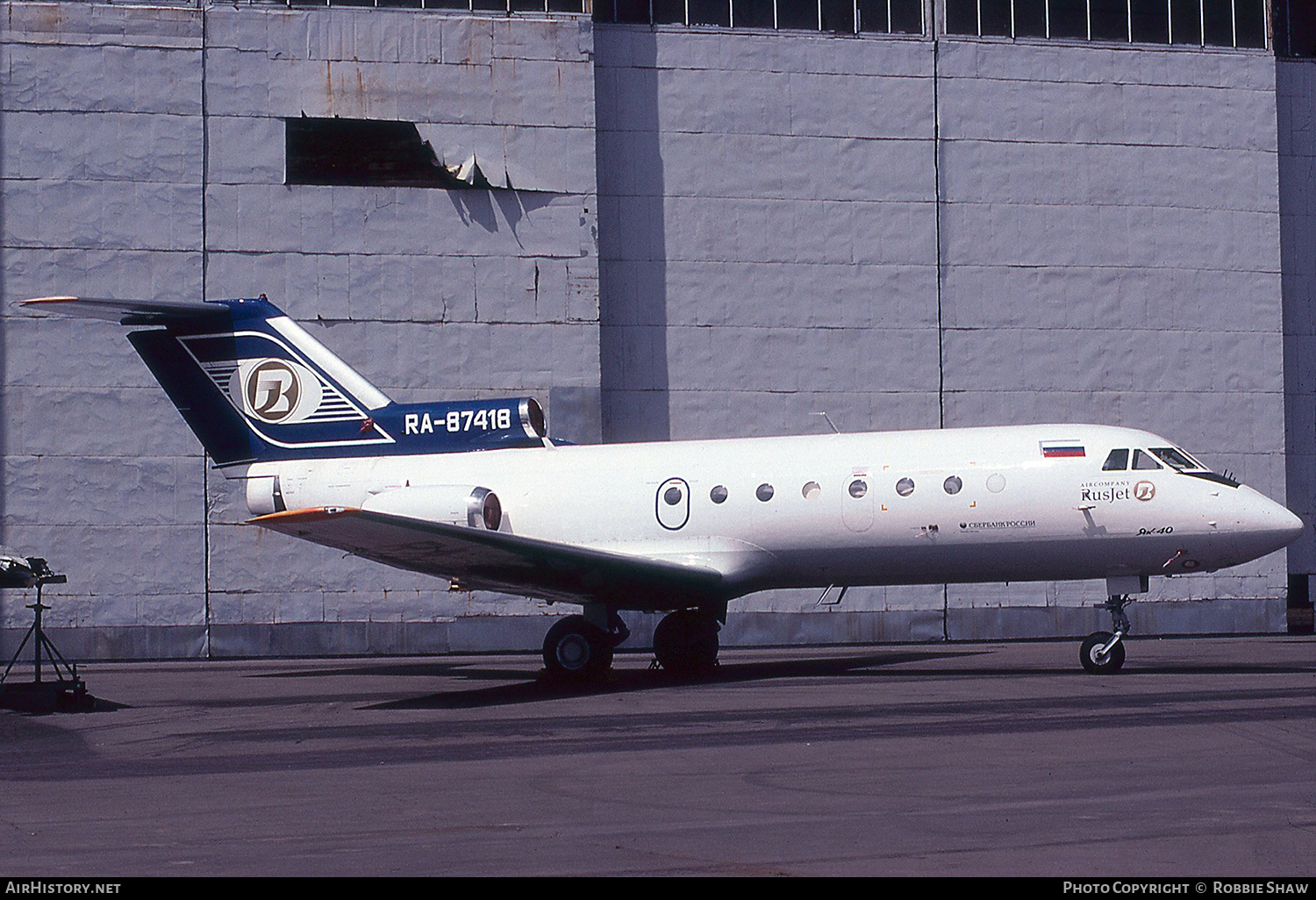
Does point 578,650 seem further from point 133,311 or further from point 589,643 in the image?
point 133,311

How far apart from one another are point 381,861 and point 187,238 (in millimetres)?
24503

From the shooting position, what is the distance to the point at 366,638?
→ 30500mm

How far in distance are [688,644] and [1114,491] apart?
21.9ft

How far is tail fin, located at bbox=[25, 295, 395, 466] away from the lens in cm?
2323

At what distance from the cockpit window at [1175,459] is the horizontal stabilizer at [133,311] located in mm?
14439

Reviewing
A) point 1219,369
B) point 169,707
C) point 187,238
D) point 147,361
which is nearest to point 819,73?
point 1219,369

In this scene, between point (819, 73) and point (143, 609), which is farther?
point (819, 73)

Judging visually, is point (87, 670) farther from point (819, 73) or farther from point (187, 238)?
point (819, 73)

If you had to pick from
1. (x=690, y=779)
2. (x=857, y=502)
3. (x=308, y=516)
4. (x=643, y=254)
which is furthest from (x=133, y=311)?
(x=690, y=779)

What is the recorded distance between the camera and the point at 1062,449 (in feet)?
66.1

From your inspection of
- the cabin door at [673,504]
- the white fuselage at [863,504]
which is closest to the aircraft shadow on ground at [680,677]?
the white fuselage at [863,504]

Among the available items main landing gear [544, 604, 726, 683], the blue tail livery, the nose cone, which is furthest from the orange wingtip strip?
the nose cone

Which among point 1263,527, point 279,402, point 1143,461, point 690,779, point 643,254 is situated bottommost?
point 690,779

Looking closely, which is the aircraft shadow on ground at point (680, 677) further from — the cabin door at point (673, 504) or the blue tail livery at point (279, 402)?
the blue tail livery at point (279, 402)
